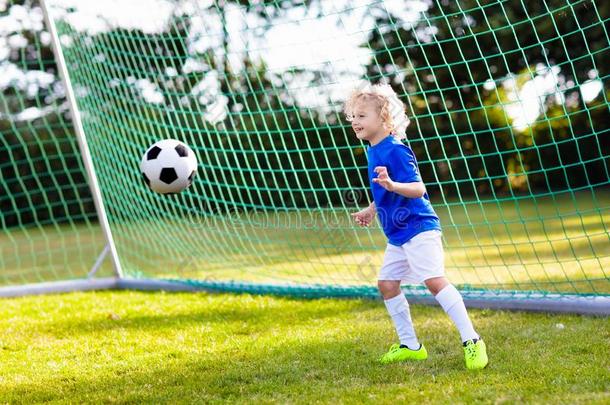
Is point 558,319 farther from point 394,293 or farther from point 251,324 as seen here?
point 251,324

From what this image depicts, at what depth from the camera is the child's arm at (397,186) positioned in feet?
9.88

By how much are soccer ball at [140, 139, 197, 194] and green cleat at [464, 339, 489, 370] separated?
180 centimetres

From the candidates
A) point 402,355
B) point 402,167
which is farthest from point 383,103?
point 402,355

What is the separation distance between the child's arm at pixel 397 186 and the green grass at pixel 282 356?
674 mm

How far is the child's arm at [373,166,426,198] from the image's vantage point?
3012mm

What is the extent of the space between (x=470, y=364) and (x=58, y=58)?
403 cm

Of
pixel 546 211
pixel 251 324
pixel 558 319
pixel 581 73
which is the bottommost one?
pixel 546 211

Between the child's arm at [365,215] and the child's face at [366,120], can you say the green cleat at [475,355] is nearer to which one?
the child's arm at [365,215]

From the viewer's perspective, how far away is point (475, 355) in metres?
3.00

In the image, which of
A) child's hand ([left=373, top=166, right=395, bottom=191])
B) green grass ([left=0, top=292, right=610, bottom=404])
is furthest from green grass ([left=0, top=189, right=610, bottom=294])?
child's hand ([left=373, top=166, right=395, bottom=191])

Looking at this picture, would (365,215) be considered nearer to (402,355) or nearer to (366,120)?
(366,120)

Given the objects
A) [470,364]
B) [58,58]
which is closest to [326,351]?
[470,364]

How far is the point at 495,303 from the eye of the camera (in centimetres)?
416

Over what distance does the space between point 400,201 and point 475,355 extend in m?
0.66
